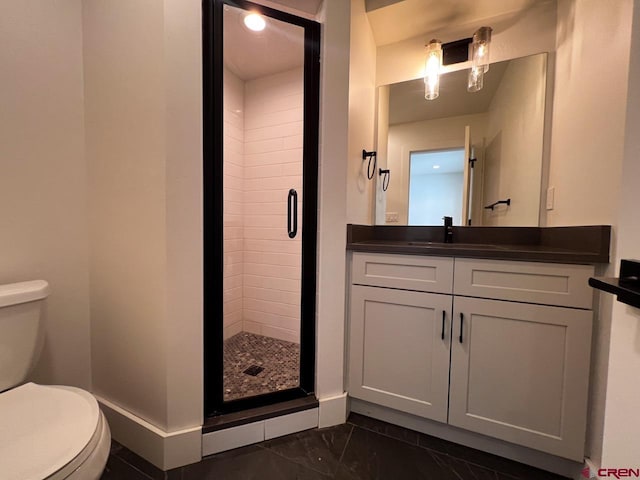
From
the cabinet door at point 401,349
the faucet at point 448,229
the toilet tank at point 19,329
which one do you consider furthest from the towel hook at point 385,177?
the toilet tank at point 19,329

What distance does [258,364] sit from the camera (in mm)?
1847

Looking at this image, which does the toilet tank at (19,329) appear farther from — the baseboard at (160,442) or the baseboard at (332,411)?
the baseboard at (332,411)

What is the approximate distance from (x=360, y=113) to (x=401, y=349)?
137cm

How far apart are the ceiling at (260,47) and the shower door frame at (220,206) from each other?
0.17m

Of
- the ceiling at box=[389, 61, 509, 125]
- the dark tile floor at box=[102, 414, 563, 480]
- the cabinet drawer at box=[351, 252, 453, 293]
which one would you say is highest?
the ceiling at box=[389, 61, 509, 125]

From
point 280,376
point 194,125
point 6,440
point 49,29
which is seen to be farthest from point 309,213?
point 49,29

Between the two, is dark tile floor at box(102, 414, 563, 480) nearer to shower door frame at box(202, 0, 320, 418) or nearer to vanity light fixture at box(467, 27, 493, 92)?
shower door frame at box(202, 0, 320, 418)

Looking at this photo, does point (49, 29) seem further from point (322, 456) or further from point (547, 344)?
point (547, 344)

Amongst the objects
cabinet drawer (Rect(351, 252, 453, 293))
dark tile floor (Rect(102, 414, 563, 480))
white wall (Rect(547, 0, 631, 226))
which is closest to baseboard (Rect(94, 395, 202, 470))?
dark tile floor (Rect(102, 414, 563, 480))

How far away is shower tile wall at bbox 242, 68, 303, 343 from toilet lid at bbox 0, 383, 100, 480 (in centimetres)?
138

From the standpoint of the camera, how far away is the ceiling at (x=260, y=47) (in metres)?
1.40

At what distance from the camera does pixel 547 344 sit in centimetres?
108

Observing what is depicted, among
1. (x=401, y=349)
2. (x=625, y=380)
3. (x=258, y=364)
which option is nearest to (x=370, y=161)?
(x=401, y=349)

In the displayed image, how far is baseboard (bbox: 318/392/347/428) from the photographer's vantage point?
1357 mm
